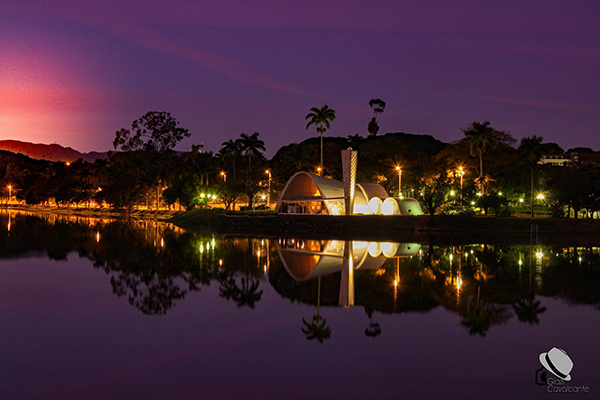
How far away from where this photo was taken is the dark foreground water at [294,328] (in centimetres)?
1032

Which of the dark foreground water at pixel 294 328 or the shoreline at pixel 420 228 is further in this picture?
the shoreline at pixel 420 228

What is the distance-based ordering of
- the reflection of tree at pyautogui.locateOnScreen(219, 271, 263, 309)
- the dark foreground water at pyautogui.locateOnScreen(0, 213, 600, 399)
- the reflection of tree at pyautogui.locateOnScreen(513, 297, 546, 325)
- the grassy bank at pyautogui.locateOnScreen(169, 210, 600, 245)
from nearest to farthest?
the dark foreground water at pyautogui.locateOnScreen(0, 213, 600, 399)
the reflection of tree at pyautogui.locateOnScreen(513, 297, 546, 325)
the reflection of tree at pyautogui.locateOnScreen(219, 271, 263, 309)
the grassy bank at pyautogui.locateOnScreen(169, 210, 600, 245)

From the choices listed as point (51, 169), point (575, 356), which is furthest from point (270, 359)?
point (51, 169)

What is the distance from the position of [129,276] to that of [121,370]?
41.7ft

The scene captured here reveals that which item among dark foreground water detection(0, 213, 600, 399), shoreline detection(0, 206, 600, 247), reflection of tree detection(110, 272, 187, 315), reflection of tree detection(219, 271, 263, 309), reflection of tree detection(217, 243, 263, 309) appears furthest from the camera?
shoreline detection(0, 206, 600, 247)

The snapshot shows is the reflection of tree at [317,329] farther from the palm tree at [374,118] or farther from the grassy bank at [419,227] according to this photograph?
the palm tree at [374,118]

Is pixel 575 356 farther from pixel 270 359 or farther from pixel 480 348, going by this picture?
pixel 270 359

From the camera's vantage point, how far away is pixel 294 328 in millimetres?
14516

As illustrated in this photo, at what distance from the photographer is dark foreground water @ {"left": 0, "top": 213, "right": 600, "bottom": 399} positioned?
10.3m

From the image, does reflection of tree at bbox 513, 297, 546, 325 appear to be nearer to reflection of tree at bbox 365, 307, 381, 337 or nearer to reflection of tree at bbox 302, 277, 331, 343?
reflection of tree at bbox 365, 307, 381, 337

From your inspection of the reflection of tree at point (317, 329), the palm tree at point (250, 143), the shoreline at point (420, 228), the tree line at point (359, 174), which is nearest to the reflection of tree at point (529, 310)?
the reflection of tree at point (317, 329)

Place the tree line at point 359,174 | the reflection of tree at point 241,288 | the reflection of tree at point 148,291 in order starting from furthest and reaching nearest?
the tree line at point 359,174 → the reflection of tree at point 241,288 → the reflection of tree at point 148,291

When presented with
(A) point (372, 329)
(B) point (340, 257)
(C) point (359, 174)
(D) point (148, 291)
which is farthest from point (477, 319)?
(C) point (359, 174)

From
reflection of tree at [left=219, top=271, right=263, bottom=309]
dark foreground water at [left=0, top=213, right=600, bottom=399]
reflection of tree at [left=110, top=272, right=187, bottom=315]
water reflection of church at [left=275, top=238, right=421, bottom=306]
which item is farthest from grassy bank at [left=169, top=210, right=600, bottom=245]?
reflection of tree at [left=110, top=272, right=187, bottom=315]
